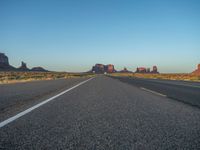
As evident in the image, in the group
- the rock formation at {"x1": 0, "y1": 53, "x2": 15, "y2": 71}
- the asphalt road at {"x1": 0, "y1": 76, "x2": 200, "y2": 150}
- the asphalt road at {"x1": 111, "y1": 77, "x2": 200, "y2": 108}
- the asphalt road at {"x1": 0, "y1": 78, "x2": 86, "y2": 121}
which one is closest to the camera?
the asphalt road at {"x1": 0, "y1": 76, "x2": 200, "y2": 150}

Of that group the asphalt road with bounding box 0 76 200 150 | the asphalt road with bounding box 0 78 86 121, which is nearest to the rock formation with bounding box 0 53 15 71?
the asphalt road with bounding box 0 78 86 121

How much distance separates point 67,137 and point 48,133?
39cm

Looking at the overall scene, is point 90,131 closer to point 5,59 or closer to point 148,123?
point 148,123

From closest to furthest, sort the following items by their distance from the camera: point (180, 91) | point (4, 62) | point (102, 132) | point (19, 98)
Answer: point (102, 132) → point (19, 98) → point (180, 91) → point (4, 62)

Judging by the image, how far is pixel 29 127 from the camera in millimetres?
3592

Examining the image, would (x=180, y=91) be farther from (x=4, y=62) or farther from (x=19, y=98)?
(x=4, y=62)

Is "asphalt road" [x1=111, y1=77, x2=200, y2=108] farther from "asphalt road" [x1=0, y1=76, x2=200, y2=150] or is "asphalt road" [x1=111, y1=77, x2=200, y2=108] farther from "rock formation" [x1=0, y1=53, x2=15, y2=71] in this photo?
"rock formation" [x1=0, y1=53, x2=15, y2=71]

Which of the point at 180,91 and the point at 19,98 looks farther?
the point at 180,91

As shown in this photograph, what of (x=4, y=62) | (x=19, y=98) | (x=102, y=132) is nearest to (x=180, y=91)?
(x=19, y=98)

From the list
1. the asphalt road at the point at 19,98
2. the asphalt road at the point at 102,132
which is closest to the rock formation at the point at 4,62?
the asphalt road at the point at 19,98

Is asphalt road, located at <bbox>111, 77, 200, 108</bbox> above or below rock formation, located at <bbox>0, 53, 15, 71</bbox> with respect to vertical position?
below

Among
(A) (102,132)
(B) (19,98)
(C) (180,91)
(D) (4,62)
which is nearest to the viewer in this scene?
(A) (102,132)

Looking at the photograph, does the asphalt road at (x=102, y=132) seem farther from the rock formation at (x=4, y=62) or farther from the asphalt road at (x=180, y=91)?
the rock formation at (x=4, y=62)

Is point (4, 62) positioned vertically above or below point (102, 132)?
above
